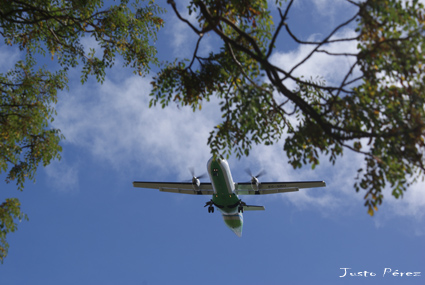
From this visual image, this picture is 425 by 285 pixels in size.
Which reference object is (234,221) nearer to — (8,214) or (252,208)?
(252,208)

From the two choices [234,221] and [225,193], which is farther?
[234,221]

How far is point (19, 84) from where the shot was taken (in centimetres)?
1284

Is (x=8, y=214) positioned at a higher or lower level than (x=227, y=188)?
lower

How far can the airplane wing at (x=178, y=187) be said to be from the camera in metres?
33.3

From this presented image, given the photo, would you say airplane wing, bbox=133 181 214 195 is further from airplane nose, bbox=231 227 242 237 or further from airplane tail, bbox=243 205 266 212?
airplane nose, bbox=231 227 242 237

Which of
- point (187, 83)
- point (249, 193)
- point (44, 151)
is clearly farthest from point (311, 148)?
point (249, 193)

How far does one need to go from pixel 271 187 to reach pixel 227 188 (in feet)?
14.7

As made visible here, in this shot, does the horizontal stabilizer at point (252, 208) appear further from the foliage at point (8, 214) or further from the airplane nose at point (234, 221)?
the foliage at point (8, 214)

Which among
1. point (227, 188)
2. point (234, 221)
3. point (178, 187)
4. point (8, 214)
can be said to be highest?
point (178, 187)

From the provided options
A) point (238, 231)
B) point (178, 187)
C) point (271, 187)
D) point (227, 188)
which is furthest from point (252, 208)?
point (227, 188)

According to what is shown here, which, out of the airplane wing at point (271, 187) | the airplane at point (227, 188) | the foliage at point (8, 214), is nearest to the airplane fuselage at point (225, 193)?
the airplane at point (227, 188)

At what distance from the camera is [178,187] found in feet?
110

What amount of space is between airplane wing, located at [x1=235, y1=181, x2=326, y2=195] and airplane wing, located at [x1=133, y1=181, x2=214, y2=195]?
2.69 meters

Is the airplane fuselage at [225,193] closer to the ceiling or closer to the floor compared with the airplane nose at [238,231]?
closer to the floor
